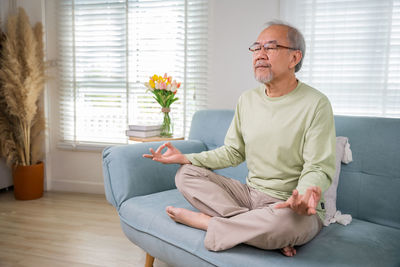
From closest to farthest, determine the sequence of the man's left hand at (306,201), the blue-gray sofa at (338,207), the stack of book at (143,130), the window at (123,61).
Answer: the man's left hand at (306,201), the blue-gray sofa at (338,207), the stack of book at (143,130), the window at (123,61)

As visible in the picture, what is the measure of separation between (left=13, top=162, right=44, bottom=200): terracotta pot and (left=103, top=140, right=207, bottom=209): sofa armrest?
67.6 inches

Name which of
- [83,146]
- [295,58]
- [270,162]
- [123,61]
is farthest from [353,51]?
[83,146]

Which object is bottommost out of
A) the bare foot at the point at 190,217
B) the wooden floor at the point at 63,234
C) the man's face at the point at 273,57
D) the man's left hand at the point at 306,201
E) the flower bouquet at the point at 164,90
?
the wooden floor at the point at 63,234

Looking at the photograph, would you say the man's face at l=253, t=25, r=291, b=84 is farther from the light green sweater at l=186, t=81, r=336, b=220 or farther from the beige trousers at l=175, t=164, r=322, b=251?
the beige trousers at l=175, t=164, r=322, b=251

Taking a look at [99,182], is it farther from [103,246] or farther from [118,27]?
[118,27]

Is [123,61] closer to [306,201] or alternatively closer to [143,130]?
[143,130]

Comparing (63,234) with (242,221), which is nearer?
(242,221)

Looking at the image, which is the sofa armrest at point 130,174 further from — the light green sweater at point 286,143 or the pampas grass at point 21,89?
the pampas grass at point 21,89

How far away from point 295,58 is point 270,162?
49cm

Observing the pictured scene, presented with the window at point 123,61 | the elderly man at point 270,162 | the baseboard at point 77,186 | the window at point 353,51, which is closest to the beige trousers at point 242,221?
the elderly man at point 270,162

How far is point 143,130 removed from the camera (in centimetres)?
266

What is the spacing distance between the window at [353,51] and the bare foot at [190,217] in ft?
5.14

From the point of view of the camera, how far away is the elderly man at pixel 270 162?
49.4 inches

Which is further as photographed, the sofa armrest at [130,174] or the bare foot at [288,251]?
the sofa armrest at [130,174]
